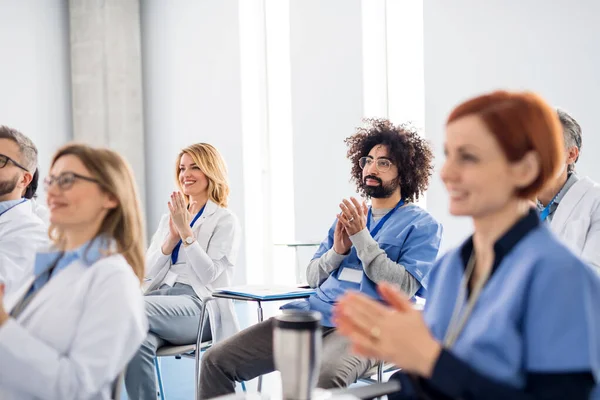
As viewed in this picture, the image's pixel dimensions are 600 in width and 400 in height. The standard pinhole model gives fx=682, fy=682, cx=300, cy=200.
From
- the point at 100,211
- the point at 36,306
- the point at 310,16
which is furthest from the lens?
the point at 310,16

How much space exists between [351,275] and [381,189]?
41 centimetres

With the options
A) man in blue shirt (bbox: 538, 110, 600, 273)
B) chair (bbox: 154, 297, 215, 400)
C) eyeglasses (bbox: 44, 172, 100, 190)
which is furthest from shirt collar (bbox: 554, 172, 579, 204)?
eyeglasses (bbox: 44, 172, 100, 190)

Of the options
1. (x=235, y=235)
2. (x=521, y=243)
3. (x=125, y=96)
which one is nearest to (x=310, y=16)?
(x=125, y=96)

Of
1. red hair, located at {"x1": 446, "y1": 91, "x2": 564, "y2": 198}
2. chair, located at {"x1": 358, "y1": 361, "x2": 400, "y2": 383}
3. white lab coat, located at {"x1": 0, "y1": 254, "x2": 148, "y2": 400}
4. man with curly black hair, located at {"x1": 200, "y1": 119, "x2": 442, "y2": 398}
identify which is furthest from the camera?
man with curly black hair, located at {"x1": 200, "y1": 119, "x2": 442, "y2": 398}

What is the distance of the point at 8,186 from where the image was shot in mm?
2801

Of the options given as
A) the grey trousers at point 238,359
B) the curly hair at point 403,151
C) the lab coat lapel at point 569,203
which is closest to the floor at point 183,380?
the grey trousers at point 238,359

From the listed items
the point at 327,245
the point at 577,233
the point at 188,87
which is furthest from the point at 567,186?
the point at 188,87

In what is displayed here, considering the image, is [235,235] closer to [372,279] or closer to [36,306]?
[372,279]

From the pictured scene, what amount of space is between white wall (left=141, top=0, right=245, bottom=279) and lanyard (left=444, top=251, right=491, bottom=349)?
15.8 ft

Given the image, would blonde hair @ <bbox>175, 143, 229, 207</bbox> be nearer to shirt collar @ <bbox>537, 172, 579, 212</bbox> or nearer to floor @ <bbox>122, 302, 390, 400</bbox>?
floor @ <bbox>122, 302, 390, 400</bbox>

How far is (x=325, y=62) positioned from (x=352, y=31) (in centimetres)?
41

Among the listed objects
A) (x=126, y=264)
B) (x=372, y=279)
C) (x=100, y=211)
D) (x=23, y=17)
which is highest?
(x=23, y=17)

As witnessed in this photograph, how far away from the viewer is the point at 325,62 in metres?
5.53

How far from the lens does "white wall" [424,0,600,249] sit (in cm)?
358
